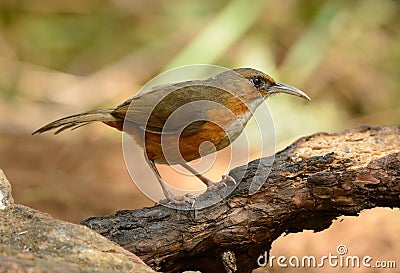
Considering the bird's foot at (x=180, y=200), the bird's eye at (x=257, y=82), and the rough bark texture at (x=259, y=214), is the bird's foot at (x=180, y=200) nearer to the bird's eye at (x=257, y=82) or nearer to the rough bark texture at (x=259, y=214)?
the rough bark texture at (x=259, y=214)

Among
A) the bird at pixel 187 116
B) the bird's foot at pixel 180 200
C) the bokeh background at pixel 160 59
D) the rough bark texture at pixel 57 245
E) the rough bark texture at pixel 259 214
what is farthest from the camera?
the bokeh background at pixel 160 59

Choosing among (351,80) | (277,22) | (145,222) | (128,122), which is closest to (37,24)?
(277,22)

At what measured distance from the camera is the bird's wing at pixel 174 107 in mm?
4434

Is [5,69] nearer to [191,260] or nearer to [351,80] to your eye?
[351,80]

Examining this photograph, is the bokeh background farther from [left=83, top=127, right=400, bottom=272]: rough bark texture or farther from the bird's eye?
[left=83, top=127, right=400, bottom=272]: rough bark texture

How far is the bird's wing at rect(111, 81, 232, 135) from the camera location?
443 centimetres

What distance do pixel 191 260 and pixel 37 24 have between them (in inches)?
283

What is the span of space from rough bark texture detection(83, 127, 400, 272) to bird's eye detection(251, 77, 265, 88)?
1029mm

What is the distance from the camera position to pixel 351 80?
9281 millimetres

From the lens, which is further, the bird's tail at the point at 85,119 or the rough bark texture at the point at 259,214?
the bird's tail at the point at 85,119

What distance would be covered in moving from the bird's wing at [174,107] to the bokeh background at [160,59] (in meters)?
2.56

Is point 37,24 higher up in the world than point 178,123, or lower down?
higher up

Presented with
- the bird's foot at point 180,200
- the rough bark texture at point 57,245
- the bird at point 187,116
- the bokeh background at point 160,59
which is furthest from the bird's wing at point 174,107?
the bokeh background at point 160,59

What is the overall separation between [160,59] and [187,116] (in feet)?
17.4
